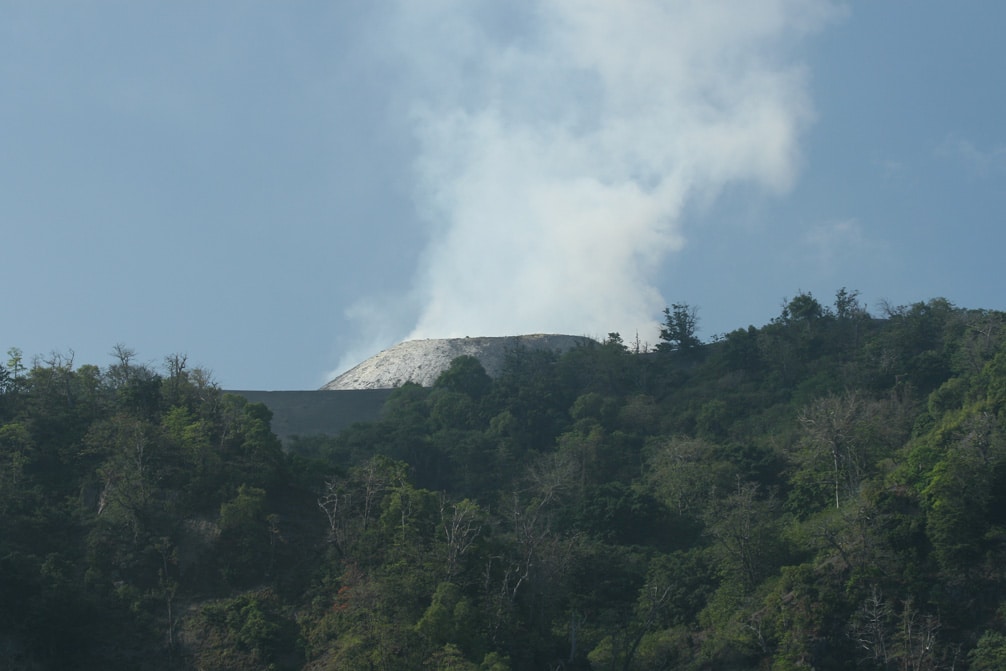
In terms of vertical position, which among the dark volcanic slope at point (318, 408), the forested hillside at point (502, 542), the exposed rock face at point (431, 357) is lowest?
the forested hillside at point (502, 542)

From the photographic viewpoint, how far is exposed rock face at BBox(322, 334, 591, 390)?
81688 mm

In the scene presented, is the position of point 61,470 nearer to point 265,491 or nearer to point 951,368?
point 265,491

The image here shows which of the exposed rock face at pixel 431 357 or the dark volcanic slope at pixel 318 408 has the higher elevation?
the exposed rock face at pixel 431 357

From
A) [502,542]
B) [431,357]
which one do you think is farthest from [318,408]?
[502,542]

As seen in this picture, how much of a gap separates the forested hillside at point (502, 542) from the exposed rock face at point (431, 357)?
86.7 ft

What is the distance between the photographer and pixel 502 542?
40625 millimetres

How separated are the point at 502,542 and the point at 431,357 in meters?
44.1

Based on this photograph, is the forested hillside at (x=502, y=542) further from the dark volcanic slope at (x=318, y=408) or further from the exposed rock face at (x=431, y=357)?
the exposed rock face at (x=431, y=357)

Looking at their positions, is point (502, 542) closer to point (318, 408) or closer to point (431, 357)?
point (318, 408)

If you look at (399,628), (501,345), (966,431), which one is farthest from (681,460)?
(501,345)

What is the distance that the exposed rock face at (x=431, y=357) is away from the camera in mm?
81688

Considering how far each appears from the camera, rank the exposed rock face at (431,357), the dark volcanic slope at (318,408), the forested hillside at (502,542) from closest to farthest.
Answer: the forested hillside at (502,542) → the dark volcanic slope at (318,408) → the exposed rock face at (431,357)

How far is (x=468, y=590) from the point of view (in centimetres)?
3753

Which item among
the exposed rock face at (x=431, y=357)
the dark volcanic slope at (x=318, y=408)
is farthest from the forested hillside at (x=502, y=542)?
the exposed rock face at (x=431, y=357)
